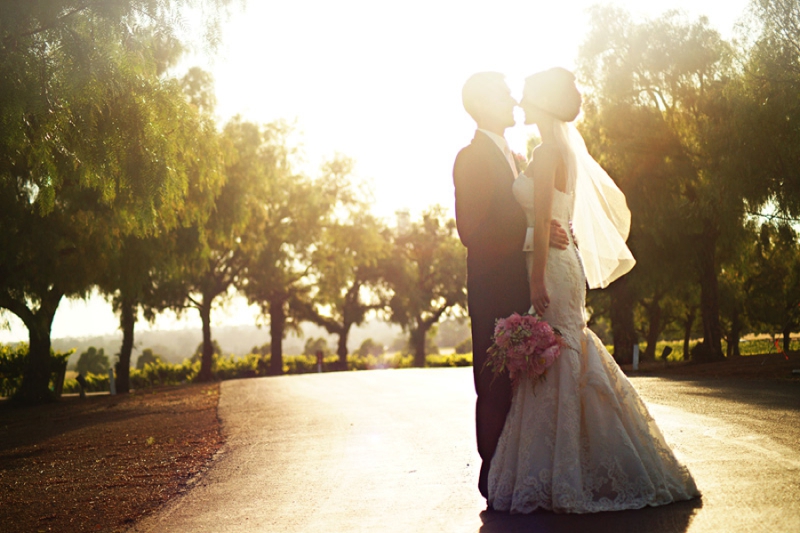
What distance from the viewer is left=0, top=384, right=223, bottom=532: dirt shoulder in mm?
5730

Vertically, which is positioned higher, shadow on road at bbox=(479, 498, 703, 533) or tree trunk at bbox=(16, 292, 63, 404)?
tree trunk at bbox=(16, 292, 63, 404)

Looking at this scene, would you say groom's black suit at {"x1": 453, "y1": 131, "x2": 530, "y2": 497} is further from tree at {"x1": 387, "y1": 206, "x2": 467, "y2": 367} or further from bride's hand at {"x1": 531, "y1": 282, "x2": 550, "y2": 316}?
tree at {"x1": 387, "y1": 206, "x2": 467, "y2": 367}

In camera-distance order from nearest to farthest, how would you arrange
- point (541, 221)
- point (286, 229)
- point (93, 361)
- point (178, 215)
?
point (541, 221) < point (178, 215) < point (286, 229) < point (93, 361)

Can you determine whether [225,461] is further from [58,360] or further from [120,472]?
[58,360]

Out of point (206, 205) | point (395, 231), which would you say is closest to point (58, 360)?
point (206, 205)

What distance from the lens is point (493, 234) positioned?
16.4 ft

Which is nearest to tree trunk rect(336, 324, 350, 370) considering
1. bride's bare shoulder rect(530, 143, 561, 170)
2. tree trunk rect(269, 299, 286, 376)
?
tree trunk rect(269, 299, 286, 376)

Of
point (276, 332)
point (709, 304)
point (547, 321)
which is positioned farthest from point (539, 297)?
point (276, 332)

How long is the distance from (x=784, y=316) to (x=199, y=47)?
4111cm

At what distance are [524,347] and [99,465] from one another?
5599 mm

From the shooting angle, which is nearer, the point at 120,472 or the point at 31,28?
the point at 120,472

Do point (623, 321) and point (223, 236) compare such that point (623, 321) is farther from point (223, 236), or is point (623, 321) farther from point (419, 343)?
point (419, 343)

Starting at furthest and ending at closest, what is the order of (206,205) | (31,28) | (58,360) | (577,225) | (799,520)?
(58,360)
(206,205)
(31,28)
(577,225)
(799,520)

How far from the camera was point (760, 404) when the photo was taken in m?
9.41
